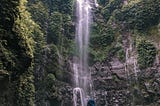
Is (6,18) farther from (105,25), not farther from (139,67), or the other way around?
(105,25)

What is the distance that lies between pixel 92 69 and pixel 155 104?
15.5ft

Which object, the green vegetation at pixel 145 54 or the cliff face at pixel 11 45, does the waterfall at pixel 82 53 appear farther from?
the cliff face at pixel 11 45

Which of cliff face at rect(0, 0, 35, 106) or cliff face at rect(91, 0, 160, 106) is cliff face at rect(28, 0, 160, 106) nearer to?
cliff face at rect(91, 0, 160, 106)

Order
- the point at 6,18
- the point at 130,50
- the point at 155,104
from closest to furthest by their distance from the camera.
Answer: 1. the point at 6,18
2. the point at 155,104
3. the point at 130,50

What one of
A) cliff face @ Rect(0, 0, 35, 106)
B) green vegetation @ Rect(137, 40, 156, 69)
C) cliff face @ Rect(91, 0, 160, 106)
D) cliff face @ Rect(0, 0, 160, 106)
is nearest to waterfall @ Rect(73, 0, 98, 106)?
cliff face @ Rect(0, 0, 160, 106)

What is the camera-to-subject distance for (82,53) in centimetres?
2334

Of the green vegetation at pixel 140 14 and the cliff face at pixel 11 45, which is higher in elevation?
the green vegetation at pixel 140 14

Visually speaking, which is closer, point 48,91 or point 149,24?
point 48,91

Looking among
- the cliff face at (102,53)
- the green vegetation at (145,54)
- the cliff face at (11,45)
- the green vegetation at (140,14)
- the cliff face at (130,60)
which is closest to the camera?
the cliff face at (11,45)

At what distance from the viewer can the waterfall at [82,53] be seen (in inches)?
859

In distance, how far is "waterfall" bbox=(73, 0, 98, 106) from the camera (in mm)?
Result: 21828

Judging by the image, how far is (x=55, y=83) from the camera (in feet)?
69.7

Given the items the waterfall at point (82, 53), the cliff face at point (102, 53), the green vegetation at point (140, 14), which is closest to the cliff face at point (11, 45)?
the cliff face at point (102, 53)

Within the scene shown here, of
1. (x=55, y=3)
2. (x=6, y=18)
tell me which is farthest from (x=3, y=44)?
(x=55, y=3)
